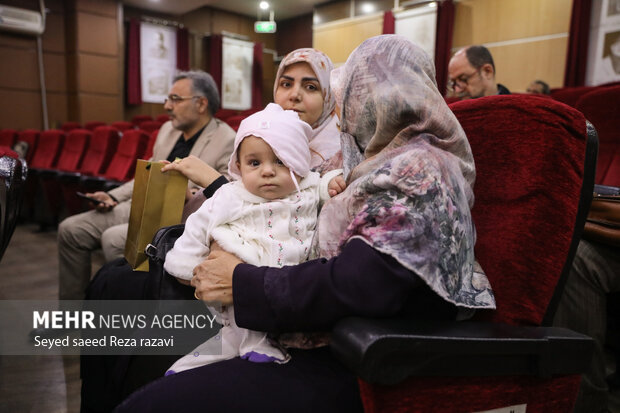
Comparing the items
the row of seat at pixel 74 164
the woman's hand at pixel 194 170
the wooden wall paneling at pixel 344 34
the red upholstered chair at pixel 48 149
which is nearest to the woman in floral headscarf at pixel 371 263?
the woman's hand at pixel 194 170

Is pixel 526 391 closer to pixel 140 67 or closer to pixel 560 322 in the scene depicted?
pixel 560 322

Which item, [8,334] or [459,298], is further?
[8,334]

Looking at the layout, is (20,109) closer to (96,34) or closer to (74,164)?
(96,34)

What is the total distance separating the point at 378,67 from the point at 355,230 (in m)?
0.31

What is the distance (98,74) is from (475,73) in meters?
7.63

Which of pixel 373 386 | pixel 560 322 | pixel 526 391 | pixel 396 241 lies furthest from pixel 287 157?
pixel 560 322

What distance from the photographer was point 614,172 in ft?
6.43

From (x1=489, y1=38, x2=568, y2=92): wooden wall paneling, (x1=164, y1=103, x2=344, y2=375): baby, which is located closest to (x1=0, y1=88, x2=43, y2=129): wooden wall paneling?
(x1=489, y1=38, x2=568, y2=92): wooden wall paneling

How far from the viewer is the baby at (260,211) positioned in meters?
0.96

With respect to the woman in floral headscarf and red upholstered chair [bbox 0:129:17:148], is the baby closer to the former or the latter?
the woman in floral headscarf

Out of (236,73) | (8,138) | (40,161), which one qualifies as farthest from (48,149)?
(236,73)

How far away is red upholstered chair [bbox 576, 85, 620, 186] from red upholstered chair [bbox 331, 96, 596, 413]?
141 centimetres

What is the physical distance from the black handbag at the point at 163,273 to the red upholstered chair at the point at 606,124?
1.84 meters

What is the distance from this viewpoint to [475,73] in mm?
2488
